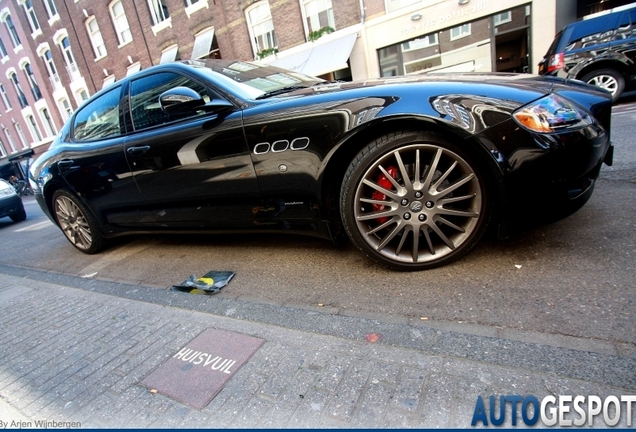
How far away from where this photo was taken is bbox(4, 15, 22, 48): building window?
77.3 feet

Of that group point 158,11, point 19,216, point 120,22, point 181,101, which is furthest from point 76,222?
point 120,22

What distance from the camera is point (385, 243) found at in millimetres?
2016

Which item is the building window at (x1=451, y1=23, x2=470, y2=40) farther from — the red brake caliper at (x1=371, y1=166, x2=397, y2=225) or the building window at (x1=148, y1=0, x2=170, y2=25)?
the building window at (x1=148, y1=0, x2=170, y2=25)

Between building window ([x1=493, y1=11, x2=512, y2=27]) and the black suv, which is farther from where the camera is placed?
building window ([x1=493, y1=11, x2=512, y2=27])

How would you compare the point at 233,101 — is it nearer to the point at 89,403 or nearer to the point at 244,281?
the point at 244,281

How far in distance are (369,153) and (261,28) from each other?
47.2 feet

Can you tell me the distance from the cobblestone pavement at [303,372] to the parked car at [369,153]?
639mm

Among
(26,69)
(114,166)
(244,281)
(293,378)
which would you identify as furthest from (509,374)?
(26,69)

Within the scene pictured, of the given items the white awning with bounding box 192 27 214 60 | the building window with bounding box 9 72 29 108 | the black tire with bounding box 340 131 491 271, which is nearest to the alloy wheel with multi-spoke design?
the black tire with bounding box 340 131 491 271

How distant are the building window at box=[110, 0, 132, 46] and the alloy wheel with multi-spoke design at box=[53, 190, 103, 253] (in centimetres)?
1807

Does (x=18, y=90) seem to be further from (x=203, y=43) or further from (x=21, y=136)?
(x=203, y=43)

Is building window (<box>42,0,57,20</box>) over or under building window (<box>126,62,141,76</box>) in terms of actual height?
over

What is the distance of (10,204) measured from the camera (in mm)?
7469

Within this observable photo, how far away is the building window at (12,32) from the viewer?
23575 mm
